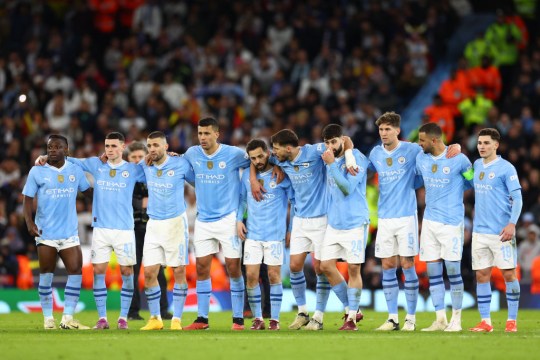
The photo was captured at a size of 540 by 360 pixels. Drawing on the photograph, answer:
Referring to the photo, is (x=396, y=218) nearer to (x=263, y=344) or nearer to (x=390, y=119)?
(x=390, y=119)

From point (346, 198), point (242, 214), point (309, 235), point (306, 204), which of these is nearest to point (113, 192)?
point (242, 214)

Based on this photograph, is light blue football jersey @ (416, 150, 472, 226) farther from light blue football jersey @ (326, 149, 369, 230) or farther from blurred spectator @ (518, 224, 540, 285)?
blurred spectator @ (518, 224, 540, 285)

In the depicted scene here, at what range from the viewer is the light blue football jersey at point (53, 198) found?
16078mm

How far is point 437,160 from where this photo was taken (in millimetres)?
15711

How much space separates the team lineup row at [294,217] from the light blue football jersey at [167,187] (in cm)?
1

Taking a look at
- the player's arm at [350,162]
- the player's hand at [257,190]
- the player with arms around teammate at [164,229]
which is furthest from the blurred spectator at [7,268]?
the player's arm at [350,162]

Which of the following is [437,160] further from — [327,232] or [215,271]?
[215,271]

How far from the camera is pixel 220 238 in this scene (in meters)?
15.8

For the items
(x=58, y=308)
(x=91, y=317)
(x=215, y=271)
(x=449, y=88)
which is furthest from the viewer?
(x=449, y=88)

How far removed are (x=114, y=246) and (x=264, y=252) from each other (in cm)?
208

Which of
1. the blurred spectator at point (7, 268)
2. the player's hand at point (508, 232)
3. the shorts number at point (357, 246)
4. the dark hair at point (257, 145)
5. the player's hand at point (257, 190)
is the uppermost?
the dark hair at point (257, 145)

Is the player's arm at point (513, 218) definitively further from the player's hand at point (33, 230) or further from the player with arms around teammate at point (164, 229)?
the player's hand at point (33, 230)

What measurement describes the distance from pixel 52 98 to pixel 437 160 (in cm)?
1463

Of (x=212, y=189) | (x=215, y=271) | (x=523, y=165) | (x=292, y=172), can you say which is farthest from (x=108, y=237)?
(x=523, y=165)
